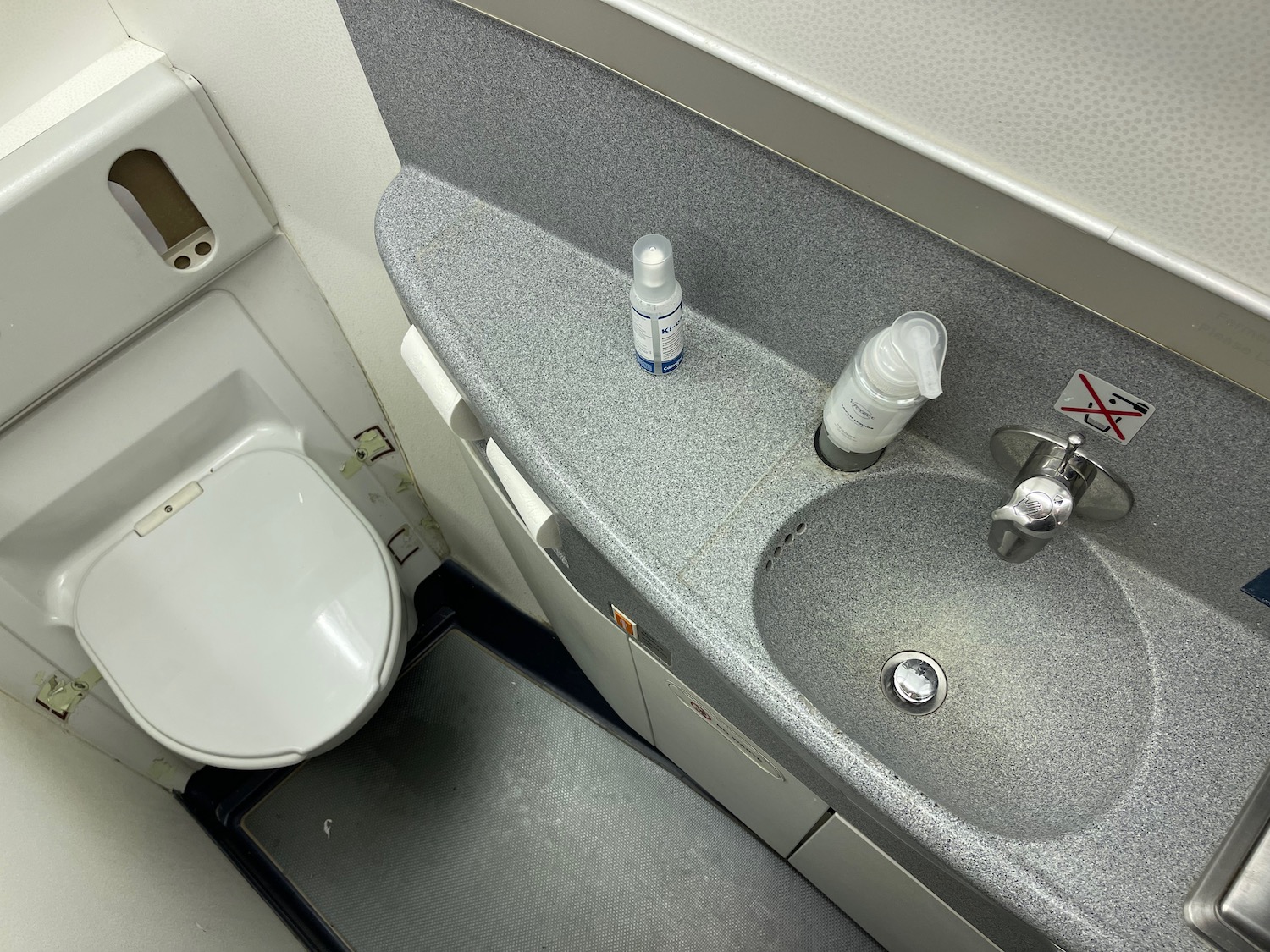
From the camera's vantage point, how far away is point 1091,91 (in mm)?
420

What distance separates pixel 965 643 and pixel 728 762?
0.40 meters

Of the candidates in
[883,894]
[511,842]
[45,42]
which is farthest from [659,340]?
[511,842]

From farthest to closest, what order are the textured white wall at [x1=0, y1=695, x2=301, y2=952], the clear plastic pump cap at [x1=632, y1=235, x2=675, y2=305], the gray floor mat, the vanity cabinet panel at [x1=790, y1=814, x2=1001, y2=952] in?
1. the gray floor mat
2. the textured white wall at [x1=0, y1=695, x2=301, y2=952]
3. the vanity cabinet panel at [x1=790, y1=814, x2=1001, y2=952]
4. the clear plastic pump cap at [x1=632, y1=235, x2=675, y2=305]

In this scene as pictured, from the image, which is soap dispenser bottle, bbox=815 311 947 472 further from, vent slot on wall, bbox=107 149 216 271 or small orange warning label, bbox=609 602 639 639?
vent slot on wall, bbox=107 149 216 271

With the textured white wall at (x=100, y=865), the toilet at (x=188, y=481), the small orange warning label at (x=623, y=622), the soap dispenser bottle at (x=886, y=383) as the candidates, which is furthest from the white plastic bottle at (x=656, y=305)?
the textured white wall at (x=100, y=865)

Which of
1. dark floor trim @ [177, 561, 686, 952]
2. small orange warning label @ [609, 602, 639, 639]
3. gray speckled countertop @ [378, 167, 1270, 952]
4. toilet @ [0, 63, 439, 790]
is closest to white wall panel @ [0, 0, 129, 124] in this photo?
toilet @ [0, 63, 439, 790]

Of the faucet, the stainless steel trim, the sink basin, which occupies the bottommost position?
the sink basin

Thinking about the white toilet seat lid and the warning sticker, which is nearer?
the warning sticker

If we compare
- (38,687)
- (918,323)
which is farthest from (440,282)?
(38,687)

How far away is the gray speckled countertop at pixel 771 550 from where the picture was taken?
52 cm

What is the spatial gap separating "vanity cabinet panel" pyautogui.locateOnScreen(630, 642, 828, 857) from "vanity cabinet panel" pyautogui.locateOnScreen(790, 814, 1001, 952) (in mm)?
30

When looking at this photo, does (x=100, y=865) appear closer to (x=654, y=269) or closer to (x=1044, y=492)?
(x=654, y=269)

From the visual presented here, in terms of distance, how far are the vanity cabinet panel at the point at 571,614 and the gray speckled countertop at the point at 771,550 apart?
0.73 ft

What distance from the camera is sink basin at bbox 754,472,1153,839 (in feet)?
1.97
